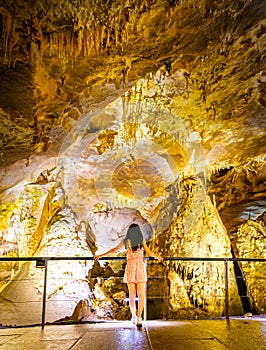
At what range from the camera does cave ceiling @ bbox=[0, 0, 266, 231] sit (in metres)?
4.81

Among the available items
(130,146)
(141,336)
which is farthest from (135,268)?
(130,146)

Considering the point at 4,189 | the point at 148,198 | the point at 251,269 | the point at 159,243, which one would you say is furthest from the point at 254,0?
the point at 148,198

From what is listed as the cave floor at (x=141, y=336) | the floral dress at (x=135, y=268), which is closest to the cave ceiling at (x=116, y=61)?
the floral dress at (x=135, y=268)

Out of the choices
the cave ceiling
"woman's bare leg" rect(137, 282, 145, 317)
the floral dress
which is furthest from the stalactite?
"woman's bare leg" rect(137, 282, 145, 317)

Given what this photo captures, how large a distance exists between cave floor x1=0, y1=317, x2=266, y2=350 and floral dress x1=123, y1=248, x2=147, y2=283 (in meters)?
0.56

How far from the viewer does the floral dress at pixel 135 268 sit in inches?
159

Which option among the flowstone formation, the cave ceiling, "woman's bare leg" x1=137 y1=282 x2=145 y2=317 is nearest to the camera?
"woman's bare leg" x1=137 y1=282 x2=145 y2=317

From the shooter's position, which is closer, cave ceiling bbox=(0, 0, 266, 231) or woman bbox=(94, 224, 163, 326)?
woman bbox=(94, 224, 163, 326)

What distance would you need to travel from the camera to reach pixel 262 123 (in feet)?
27.3

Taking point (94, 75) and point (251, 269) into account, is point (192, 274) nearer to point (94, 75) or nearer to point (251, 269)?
point (251, 269)

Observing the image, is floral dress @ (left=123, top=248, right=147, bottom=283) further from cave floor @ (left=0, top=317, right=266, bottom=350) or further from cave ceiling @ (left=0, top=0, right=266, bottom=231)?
cave ceiling @ (left=0, top=0, right=266, bottom=231)

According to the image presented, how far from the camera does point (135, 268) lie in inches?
160

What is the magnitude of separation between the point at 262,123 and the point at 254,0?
4056 millimetres

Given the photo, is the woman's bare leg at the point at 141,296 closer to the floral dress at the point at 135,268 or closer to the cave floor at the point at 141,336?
the floral dress at the point at 135,268
